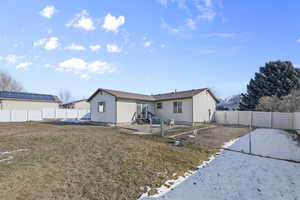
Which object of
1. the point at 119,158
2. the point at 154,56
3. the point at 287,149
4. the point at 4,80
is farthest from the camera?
the point at 4,80

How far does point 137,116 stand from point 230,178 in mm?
13892

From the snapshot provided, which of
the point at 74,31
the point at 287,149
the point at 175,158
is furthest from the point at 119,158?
the point at 74,31

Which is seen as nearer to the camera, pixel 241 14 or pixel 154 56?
pixel 241 14

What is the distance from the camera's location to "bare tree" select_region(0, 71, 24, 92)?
127 feet

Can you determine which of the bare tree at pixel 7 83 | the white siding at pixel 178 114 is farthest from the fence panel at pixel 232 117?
the bare tree at pixel 7 83

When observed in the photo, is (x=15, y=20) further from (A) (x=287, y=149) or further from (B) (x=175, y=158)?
(A) (x=287, y=149)

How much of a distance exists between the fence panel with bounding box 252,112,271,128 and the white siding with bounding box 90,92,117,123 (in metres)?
14.0

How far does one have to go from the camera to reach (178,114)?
18234mm

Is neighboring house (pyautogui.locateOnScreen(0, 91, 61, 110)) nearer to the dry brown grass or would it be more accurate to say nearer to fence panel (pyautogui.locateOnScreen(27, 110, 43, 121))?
fence panel (pyautogui.locateOnScreen(27, 110, 43, 121))

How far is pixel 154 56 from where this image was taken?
17109mm

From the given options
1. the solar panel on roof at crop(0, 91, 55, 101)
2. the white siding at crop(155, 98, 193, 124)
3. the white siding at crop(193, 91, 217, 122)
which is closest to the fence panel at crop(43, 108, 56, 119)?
the solar panel on roof at crop(0, 91, 55, 101)

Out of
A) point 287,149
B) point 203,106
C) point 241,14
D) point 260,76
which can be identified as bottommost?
point 287,149

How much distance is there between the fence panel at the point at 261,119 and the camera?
16.7 meters

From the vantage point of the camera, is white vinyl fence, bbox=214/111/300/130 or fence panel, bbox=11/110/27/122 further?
fence panel, bbox=11/110/27/122
